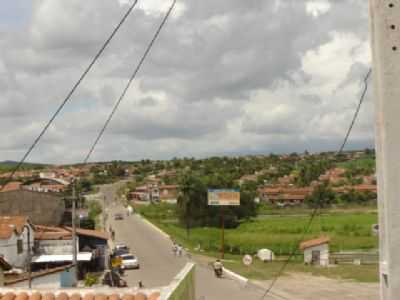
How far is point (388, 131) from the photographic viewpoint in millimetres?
5758

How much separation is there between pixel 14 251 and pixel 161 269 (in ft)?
28.4

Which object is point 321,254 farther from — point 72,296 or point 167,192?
point 167,192

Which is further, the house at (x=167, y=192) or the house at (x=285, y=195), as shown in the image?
the house at (x=167, y=192)

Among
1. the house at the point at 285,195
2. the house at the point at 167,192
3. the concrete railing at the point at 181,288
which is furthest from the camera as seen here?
the house at the point at 167,192

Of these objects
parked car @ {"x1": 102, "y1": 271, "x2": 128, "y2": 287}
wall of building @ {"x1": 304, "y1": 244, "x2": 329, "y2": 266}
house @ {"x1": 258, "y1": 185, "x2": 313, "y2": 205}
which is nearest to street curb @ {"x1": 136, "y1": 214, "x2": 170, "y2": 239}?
wall of building @ {"x1": 304, "y1": 244, "x2": 329, "y2": 266}

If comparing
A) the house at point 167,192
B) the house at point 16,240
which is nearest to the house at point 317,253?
the house at point 16,240

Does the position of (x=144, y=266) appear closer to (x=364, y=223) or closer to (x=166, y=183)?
(x=364, y=223)

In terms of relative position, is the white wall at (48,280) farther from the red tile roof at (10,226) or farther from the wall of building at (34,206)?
the wall of building at (34,206)

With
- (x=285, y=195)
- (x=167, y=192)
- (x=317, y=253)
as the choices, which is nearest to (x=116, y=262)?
(x=317, y=253)

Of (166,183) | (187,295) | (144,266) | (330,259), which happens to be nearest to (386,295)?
(187,295)

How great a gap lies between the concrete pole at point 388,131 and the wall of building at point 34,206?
45.5 meters

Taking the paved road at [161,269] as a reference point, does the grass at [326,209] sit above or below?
above

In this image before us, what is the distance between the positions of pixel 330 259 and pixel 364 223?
34.6 metres

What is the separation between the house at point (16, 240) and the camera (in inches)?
1439
